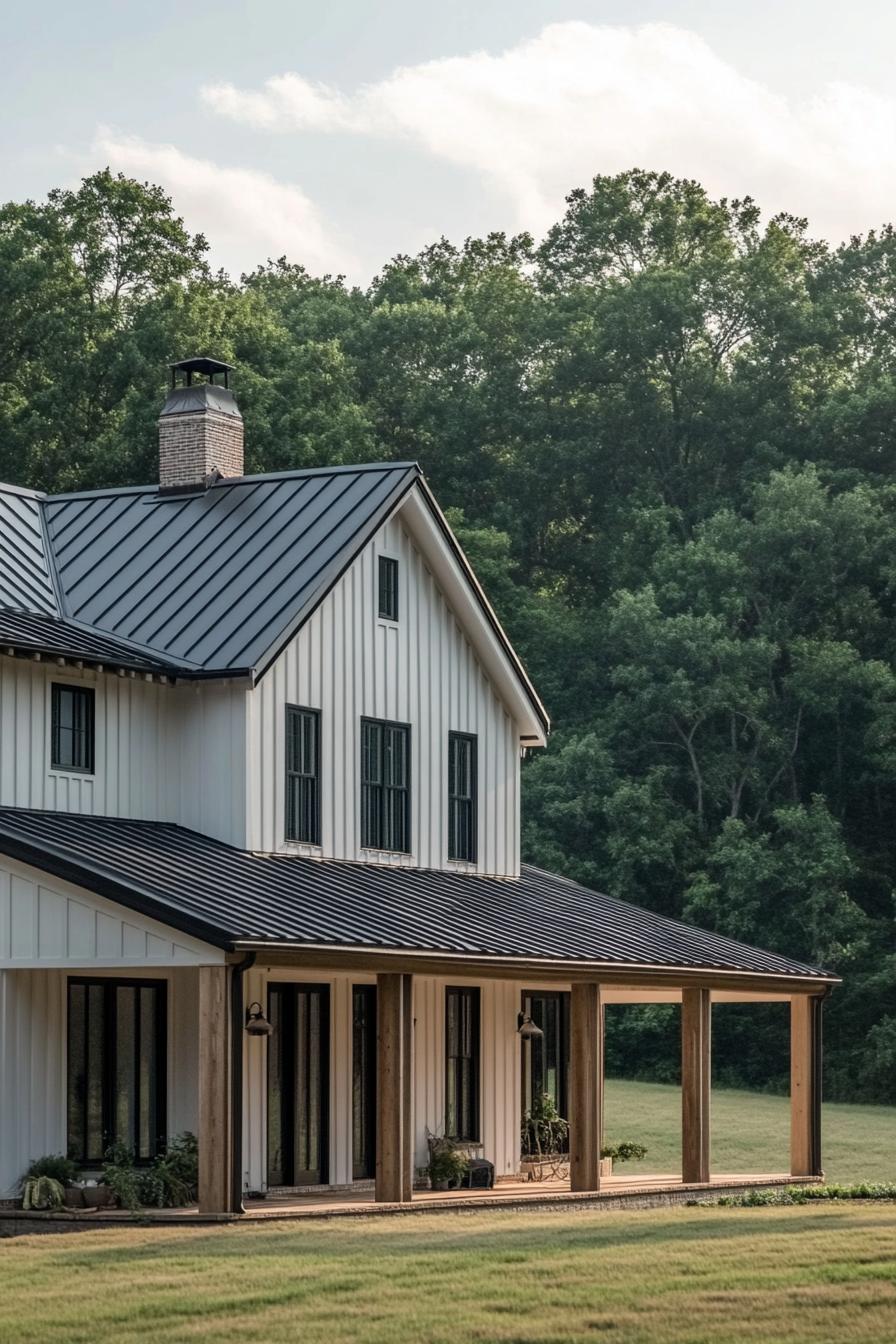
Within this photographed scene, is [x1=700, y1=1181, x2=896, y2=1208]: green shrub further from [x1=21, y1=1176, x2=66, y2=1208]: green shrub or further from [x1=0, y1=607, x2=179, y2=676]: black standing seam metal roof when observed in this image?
[x1=0, y1=607, x2=179, y2=676]: black standing seam metal roof

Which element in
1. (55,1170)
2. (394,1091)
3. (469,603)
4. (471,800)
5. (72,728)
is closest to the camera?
(55,1170)

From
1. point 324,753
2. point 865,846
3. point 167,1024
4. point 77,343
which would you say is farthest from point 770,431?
point 167,1024

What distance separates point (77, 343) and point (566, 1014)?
90.9 feet

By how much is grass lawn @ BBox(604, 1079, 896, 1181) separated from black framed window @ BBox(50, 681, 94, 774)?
13.1 m

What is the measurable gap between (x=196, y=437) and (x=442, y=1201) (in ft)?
40.4

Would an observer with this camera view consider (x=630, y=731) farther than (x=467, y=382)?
No

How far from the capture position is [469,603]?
1270 inches

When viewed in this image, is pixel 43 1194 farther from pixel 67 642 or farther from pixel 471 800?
pixel 471 800

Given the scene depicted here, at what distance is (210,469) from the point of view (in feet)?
110

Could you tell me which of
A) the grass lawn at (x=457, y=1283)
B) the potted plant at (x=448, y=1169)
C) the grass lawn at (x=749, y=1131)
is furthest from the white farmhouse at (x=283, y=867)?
the grass lawn at (x=749, y=1131)

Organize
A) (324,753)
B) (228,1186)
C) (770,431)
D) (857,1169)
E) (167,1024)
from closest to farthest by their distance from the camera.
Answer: (228,1186) < (167,1024) < (324,753) < (857,1169) < (770,431)

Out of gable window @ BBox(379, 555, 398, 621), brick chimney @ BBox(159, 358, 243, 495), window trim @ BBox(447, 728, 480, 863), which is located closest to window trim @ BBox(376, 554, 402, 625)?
gable window @ BBox(379, 555, 398, 621)

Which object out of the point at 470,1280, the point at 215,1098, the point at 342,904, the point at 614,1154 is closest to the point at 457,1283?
the point at 470,1280

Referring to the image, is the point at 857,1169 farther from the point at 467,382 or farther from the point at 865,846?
the point at 467,382
